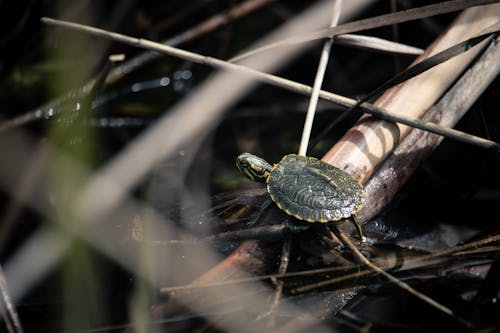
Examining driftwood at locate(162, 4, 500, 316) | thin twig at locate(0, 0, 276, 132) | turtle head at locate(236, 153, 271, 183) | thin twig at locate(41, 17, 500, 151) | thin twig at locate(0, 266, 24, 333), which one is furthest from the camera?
thin twig at locate(0, 0, 276, 132)

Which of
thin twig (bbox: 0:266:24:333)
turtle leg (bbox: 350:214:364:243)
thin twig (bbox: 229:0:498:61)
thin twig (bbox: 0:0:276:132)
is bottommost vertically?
thin twig (bbox: 0:266:24:333)

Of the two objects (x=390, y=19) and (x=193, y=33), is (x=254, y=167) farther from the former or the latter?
(x=193, y=33)

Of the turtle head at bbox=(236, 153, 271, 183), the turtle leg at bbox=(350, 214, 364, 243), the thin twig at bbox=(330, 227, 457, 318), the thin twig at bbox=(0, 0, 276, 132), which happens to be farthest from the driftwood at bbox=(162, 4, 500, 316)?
the thin twig at bbox=(0, 0, 276, 132)

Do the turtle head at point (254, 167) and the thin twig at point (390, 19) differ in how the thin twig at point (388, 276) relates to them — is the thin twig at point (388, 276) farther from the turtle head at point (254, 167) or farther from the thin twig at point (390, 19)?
the thin twig at point (390, 19)

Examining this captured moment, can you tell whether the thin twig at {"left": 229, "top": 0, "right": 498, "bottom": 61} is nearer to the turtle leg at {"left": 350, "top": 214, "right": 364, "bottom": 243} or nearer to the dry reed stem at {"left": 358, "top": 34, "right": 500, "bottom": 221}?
the dry reed stem at {"left": 358, "top": 34, "right": 500, "bottom": 221}

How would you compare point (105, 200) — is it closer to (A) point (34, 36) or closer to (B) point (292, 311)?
(B) point (292, 311)

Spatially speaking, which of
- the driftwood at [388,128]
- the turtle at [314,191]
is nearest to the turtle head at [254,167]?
the turtle at [314,191]

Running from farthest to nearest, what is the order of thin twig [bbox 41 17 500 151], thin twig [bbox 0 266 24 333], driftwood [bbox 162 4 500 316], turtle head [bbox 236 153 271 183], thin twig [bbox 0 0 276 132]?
thin twig [bbox 0 0 276 132], turtle head [bbox 236 153 271 183], driftwood [bbox 162 4 500 316], thin twig [bbox 41 17 500 151], thin twig [bbox 0 266 24 333]
